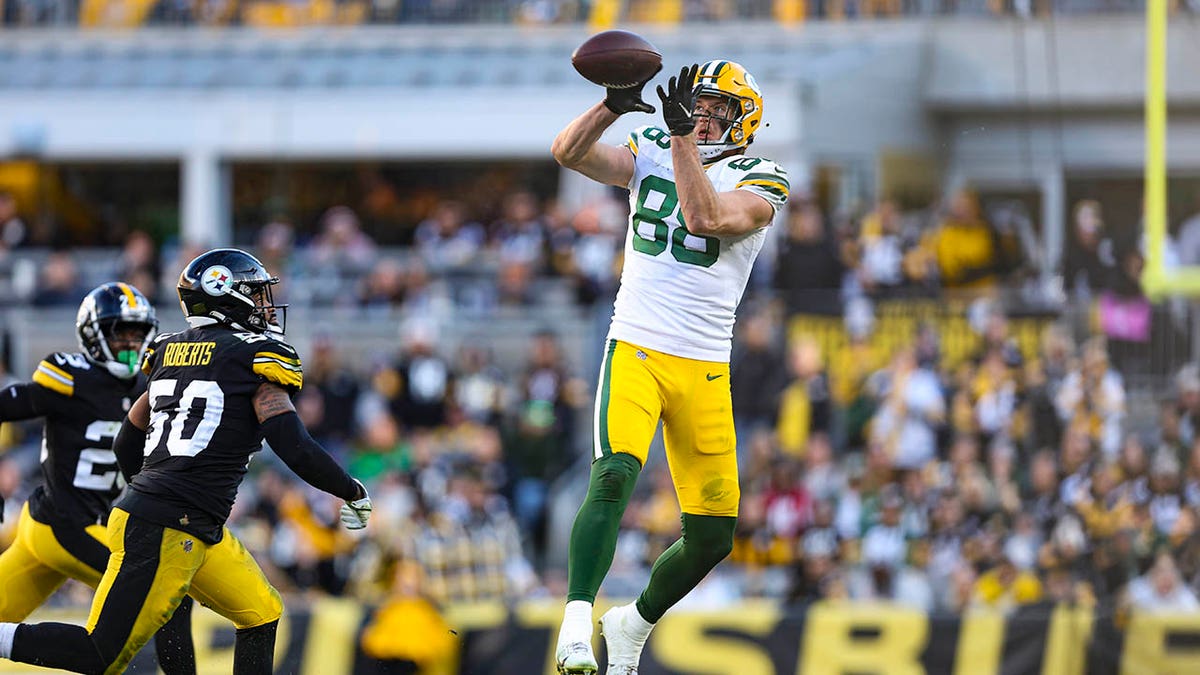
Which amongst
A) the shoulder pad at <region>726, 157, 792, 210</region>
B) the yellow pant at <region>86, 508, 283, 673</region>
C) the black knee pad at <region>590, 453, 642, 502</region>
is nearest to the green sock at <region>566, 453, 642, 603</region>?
the black knee pad at <region>590, 453, 642, 502</region>

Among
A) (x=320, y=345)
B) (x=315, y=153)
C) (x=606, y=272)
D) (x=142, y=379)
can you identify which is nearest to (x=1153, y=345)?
(x=606, y=272)

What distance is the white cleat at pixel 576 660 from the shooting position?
246 inches

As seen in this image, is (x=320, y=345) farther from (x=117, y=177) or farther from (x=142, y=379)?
(x=117, y=177)

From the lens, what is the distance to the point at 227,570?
6.69 metres

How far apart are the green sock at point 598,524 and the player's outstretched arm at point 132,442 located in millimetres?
1686

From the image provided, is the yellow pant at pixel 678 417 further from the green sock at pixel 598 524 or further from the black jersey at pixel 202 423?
the black jersey at pixel 202 423

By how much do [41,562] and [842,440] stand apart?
7.18m

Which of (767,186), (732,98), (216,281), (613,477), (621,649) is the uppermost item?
(732,98)

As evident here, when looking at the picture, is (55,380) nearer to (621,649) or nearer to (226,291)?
(226,291)

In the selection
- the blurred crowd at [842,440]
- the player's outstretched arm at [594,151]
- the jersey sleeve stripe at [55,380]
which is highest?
the player's outstretched arm at [594,151]

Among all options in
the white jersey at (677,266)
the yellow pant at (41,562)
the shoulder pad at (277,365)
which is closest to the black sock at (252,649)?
the shoulder pad at (277,365)

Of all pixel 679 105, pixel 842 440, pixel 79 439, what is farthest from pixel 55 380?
pixel 842 440

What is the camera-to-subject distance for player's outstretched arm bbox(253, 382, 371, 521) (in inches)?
254

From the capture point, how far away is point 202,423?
21.3 feet
